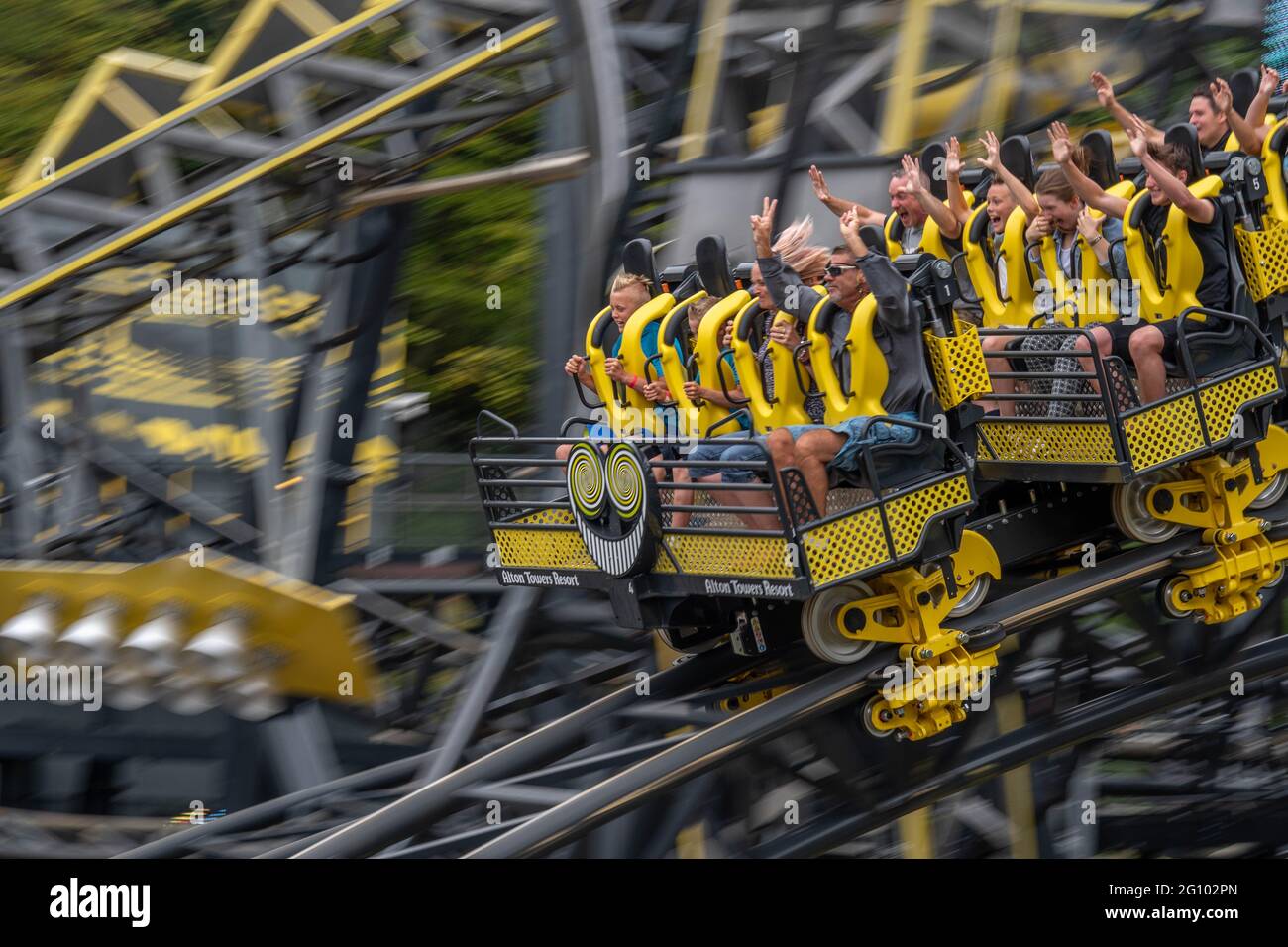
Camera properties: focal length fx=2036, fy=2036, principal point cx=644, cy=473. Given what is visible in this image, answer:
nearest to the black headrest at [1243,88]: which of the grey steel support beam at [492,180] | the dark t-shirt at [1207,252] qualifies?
the dark t-shirt at [1207,252]

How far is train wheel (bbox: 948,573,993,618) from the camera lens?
9.30 metres

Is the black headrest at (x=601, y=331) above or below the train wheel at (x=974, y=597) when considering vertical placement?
above

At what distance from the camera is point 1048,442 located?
362 inches

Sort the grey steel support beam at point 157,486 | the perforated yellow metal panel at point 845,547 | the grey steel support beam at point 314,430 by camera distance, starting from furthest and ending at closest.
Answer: the grey steel support beam at point 157,486, the grey steel support beam at point 314,430, the perforated yellow metal panel at point 845,547

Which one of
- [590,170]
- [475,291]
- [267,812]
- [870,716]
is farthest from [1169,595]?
[475,291]

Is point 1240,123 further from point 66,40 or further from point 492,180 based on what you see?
point 66,40

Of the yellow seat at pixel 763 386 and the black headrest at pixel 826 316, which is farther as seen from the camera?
the yellow seat at pixel 763 386

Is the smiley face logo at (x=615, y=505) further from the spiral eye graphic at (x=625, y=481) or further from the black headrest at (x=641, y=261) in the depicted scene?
the black headrest at (x=641, y=261)

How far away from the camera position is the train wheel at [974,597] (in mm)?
9297

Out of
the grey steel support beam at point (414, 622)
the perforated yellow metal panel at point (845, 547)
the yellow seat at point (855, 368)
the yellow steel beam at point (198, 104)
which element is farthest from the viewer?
the grey steel support beam at point (414, 622)

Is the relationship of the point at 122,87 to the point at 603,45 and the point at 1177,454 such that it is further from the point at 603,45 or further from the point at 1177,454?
the point at 1177,454

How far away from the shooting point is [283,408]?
14812 mm

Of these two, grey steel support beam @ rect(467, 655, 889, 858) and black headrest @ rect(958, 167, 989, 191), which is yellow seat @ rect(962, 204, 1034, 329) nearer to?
black headrest @ rect(958, 167, 989, 191)
